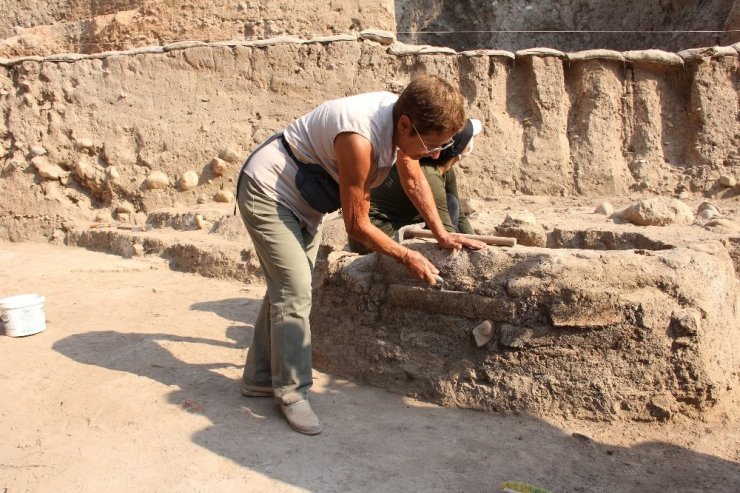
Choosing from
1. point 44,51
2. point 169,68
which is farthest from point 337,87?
point 44,51

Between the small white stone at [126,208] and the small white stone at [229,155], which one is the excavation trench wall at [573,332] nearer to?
the small white stone at [229,155]

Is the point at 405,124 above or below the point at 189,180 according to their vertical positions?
above

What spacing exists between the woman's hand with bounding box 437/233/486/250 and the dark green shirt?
55 centimetres

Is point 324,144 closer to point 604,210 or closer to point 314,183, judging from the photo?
point 314,183

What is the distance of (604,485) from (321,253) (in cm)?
213

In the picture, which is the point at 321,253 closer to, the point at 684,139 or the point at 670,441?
the point at 670,441

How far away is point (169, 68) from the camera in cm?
736

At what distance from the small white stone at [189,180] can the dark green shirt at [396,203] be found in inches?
156

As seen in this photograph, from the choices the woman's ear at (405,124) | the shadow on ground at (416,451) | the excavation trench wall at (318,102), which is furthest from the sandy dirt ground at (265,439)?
the excavation trench wall at (318,102)

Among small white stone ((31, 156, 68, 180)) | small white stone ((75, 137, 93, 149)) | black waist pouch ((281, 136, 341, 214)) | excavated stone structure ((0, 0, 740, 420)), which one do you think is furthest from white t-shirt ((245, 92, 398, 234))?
small white stone ((31, 156, 68, 180))

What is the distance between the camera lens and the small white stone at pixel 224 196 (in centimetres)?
718

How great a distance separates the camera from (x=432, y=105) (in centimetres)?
243

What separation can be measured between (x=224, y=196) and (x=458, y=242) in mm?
4592

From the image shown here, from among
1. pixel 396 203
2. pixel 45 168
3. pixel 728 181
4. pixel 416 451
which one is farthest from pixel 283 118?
pixel 416 451
